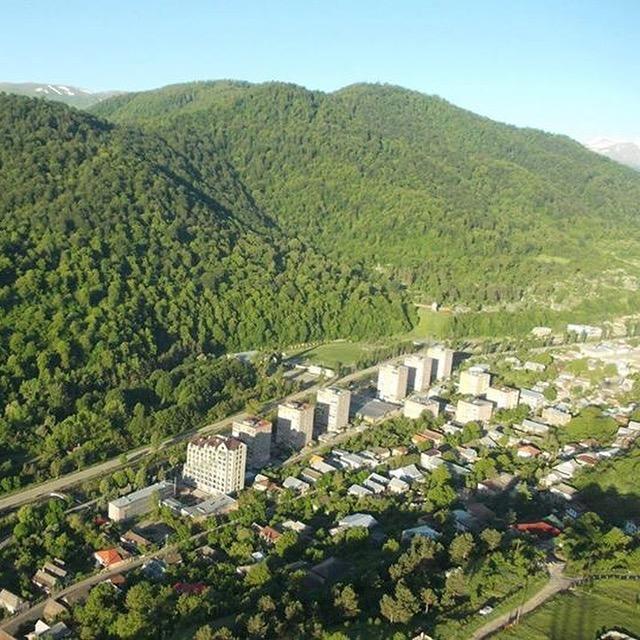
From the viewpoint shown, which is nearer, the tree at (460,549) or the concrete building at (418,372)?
the tree at (460,549)

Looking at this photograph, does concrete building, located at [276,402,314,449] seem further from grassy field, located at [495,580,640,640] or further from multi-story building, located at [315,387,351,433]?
grassy field, located at [495,580,640,640]

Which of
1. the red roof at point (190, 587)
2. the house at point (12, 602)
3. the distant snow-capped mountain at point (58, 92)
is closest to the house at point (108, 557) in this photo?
the house at point (12, 602)

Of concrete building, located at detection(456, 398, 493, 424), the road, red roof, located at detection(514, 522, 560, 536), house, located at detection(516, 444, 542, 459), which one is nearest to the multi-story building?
the road

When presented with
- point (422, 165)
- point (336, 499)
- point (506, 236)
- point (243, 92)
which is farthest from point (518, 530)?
point (243, 92)

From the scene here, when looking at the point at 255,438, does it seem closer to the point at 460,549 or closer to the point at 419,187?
the point at 460,549

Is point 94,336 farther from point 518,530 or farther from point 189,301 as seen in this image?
point 518,530

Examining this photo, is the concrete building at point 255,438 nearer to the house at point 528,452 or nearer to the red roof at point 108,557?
the red roof at point 108,557
